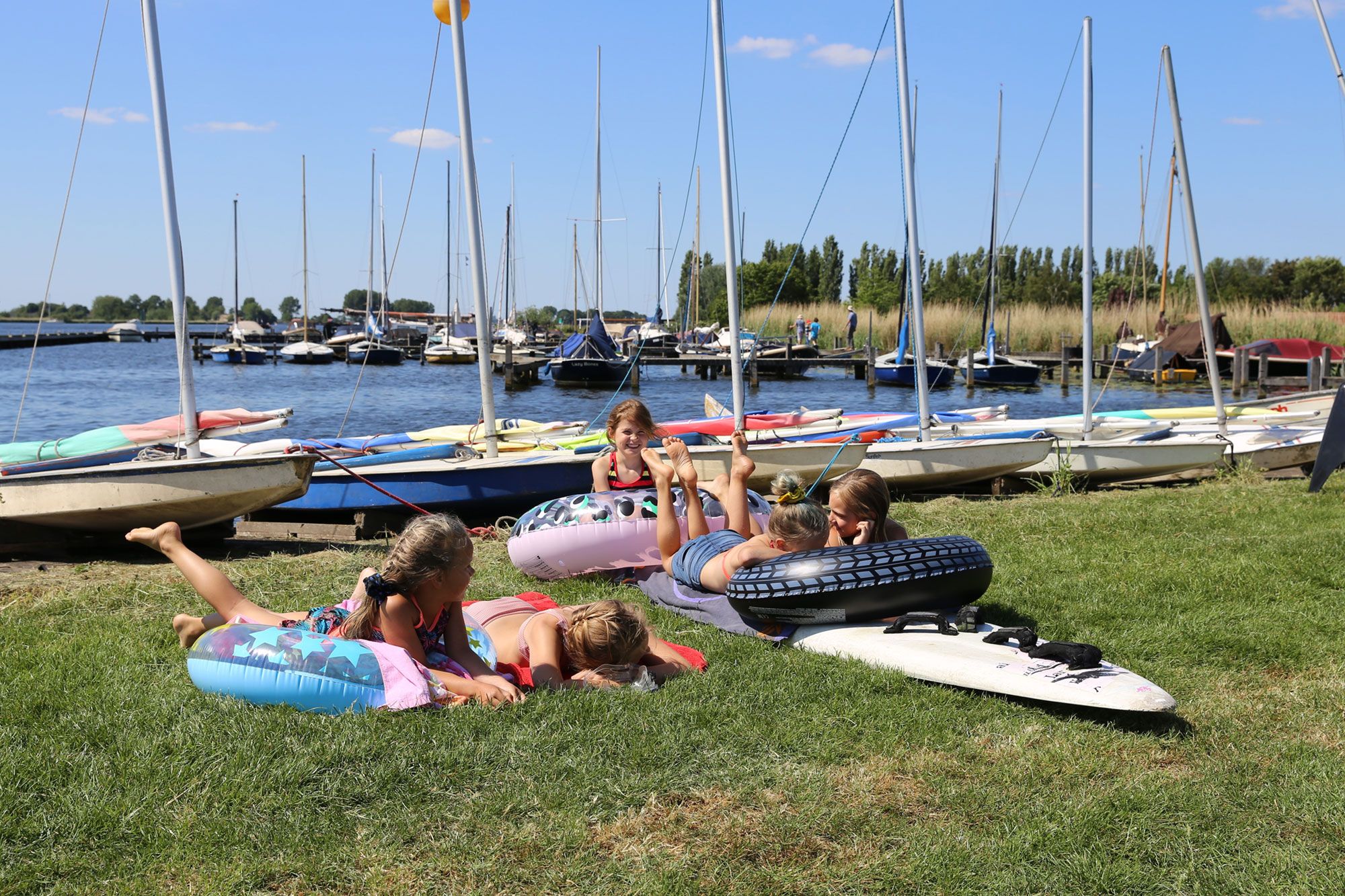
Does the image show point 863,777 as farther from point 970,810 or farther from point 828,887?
point 828,887

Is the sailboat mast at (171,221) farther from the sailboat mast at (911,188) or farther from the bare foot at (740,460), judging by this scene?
the sailboat mast at (911,188)

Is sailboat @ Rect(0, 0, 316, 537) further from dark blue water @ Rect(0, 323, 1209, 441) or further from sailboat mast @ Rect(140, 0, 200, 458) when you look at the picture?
dark blue water @ Rect(0, 323, 1209, 441)

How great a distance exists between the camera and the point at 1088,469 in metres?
13.4

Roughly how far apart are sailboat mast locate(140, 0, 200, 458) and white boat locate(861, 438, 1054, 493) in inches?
283

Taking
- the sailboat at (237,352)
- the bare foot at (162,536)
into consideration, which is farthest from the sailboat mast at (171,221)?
the sailboat at (237,352)

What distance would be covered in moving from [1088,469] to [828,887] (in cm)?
1099

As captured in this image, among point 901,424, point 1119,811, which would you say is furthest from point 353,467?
point 1119,811

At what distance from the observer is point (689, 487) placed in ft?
23.0

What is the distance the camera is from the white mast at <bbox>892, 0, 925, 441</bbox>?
12.7m

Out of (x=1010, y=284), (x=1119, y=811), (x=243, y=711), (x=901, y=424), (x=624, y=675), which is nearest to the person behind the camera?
(x=1119, y=811)

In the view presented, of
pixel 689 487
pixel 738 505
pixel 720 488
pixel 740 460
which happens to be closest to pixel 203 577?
pixel 689 487

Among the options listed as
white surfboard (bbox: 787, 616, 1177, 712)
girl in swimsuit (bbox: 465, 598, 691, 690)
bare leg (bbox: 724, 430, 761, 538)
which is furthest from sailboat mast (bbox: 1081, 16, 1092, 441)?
girl in swimsuit (bbox: 465, 598, 691, 690)

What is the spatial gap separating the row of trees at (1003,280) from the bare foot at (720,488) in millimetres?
47976

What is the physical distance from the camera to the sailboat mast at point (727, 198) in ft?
37.3
